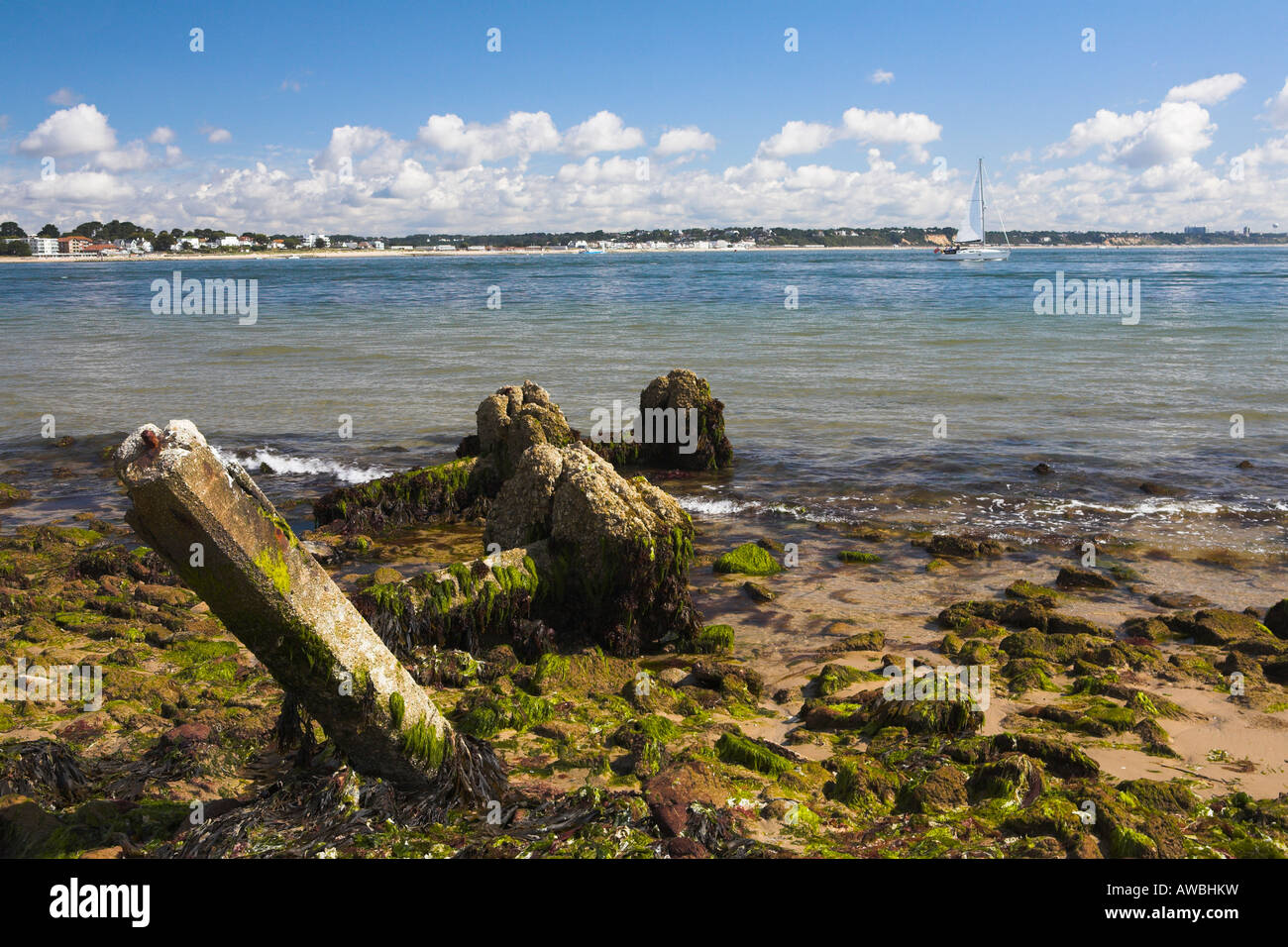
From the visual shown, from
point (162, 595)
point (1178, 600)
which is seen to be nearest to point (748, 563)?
point (1178, 600)

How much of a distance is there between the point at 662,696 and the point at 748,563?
11.3 feet

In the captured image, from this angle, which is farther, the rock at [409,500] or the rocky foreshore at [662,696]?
the rock at [409,500]

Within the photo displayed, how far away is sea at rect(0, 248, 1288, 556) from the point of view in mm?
12859

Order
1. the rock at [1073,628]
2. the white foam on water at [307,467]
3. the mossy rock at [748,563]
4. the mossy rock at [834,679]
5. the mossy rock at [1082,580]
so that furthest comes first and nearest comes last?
the white foam on water at [307,467] → the mossy rock at [748,563] → the mossy rock at [1082,580] → the rock at [1073,628] → the mossy rock at [834,679]

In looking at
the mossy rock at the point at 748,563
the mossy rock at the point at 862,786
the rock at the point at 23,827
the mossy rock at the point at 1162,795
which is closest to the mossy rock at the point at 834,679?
the mossy rock at the point at 862,786

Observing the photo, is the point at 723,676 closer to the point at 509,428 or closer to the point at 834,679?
the point at 834,679

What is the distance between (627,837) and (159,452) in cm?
281

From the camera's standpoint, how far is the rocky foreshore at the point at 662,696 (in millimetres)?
4430

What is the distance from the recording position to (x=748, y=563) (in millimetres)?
9797

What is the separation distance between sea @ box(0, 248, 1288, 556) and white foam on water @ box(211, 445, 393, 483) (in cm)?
8

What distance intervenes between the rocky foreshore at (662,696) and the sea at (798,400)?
233 cm

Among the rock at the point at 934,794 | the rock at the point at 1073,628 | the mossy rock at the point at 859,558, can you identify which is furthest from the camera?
the mossy rock at the point at 859,558

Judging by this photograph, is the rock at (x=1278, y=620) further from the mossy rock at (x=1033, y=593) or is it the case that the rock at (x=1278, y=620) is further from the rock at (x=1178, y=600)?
the mossy rock at (x=1033, y=593)

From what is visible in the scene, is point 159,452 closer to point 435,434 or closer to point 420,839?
point 420,839
